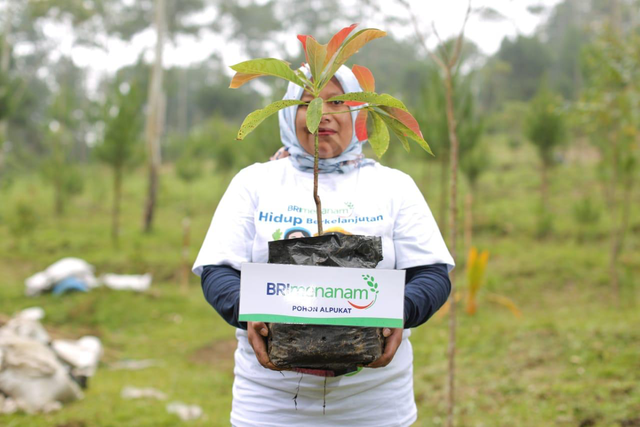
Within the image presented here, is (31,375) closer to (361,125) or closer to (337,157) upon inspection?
(337,157)

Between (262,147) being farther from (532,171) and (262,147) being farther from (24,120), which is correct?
(24,120)

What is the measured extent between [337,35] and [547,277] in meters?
9.23

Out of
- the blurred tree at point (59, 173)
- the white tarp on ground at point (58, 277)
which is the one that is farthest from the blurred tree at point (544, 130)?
the blurred tree at point (59, 173)

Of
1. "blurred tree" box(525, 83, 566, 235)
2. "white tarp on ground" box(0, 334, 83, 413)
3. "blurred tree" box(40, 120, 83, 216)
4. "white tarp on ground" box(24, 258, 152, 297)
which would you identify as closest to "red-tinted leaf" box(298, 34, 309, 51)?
"white tarp on ground" box(0, 334, 83, 413)

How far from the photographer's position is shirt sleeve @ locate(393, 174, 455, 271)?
146cm

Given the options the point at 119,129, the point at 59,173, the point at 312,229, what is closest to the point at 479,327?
the point at 312,229

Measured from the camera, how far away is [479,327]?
21.9ft

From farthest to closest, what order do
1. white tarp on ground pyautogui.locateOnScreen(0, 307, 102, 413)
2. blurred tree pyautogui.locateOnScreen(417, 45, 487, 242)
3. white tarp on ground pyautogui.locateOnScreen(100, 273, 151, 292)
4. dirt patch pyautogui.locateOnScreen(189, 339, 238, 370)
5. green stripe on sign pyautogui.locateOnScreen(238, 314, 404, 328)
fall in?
blurred tree pyautogui.locateOnScreen(417, 45, 487, 242)
white tarp on ground pyautogui.locateOnScreen(100, 273, 151, 292)
dirt patch pyautogui.locateOnScreen(189, 339, 238, 370)
white tarp on ground pyautogui.locateOnScreen(0, 307, 102, 413)
green stripe on sign pyautogui.locateOnScreen(238, 314, 404, 328)

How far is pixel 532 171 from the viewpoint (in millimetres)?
19141

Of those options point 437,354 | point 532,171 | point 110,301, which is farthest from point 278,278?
point 532,171

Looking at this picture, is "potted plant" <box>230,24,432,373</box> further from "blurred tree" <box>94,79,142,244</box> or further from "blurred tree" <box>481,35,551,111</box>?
"blurred tree" <box>481,35,551,111</box>

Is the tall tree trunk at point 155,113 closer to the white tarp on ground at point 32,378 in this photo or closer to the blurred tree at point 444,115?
the blurred tree at point 444,115

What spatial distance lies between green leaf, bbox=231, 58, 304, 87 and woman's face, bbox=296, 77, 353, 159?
0.26 meters

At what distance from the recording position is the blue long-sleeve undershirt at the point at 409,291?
52.0 inches
